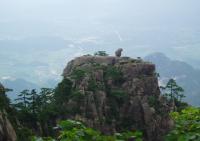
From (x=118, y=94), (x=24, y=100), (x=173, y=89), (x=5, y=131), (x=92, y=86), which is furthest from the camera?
(x=173, y=89)

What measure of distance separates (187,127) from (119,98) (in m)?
36.0

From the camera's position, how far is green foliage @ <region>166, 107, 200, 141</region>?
8.70 meters

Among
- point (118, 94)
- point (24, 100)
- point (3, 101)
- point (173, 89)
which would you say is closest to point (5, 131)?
point (3, 101)

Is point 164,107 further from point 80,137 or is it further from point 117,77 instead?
point 80,137

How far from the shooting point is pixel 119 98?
45.8m

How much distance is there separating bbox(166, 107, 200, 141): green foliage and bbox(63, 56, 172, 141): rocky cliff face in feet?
103

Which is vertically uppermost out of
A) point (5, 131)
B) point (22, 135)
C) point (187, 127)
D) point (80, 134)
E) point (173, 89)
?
point (173, 89)

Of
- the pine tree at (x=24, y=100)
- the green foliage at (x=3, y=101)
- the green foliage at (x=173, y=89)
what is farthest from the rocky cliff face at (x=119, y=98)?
the green foliage at (x=3, y=101)

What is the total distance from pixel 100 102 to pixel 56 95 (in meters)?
3.72

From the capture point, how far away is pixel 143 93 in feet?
155

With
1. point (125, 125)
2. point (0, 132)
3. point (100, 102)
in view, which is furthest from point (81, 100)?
point (0, 132)

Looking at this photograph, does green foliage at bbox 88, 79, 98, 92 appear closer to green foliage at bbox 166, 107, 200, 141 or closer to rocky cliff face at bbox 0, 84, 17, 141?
rocky cliff face at bbox 0, 84, 17, 141

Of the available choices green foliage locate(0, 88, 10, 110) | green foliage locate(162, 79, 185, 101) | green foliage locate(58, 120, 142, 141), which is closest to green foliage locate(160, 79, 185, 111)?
green foliage locate(162, 79, 185, 101)

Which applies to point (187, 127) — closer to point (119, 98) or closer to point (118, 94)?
point (118, 94)
